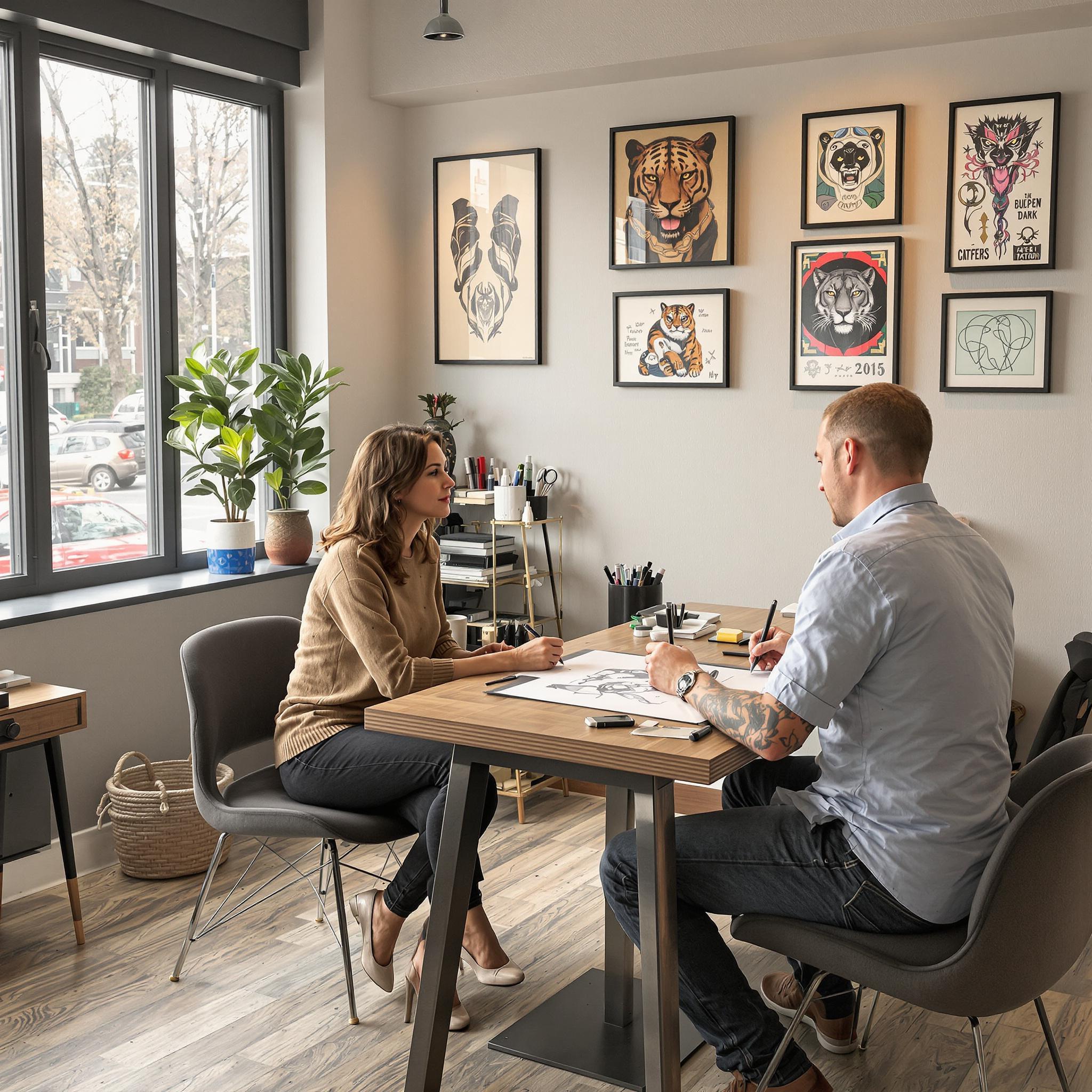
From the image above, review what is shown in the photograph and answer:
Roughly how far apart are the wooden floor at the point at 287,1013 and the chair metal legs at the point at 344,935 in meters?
0.03

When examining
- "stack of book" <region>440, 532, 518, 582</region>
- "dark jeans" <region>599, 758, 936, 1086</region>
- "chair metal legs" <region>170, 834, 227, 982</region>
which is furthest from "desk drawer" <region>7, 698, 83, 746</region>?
"dark jeans" <region>599, 758, 936, 1086</region>

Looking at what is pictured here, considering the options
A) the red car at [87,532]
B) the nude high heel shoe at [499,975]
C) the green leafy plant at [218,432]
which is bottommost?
the nude high heel shoe at [499,975]

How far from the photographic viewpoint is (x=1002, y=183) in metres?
3.47

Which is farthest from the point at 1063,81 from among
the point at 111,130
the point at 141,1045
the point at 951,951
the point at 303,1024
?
the point at 141,1045

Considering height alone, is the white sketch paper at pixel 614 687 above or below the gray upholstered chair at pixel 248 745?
above

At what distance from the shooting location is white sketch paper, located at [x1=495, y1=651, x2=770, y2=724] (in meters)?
2.08

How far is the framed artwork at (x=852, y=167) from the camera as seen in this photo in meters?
3.62

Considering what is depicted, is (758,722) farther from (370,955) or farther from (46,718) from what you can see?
(46,718)

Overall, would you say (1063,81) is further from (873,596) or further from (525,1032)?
(525,1032)

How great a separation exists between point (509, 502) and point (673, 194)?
118 centimetres

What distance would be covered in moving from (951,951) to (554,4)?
327cm

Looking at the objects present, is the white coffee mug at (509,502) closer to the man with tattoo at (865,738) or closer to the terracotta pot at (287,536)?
the terracotta pot at (287,536)

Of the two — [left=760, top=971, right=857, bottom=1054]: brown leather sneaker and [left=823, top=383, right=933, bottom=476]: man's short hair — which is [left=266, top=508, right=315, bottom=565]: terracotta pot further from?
[left=823, top=383, right=933, bottom=476]: man's short hair

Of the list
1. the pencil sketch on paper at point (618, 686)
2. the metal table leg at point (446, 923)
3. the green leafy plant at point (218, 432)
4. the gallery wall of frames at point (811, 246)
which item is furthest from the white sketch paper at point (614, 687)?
the green leafy plant at point (218, 432)
